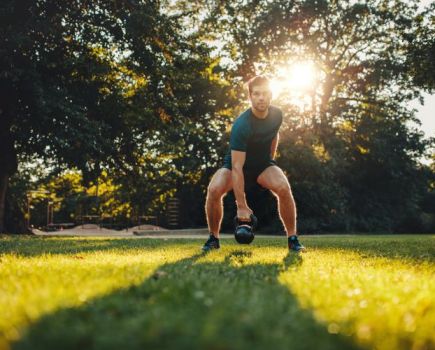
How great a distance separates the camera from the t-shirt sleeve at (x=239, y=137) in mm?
5969

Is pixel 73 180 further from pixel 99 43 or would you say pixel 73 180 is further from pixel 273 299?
pixel 273 299

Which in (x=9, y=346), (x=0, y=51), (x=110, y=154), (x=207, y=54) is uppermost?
(x=207, y=54)

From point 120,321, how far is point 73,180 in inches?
1407

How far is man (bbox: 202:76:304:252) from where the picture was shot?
236 inches

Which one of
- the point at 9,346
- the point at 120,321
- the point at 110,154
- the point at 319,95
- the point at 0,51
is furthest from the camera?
the point at 319,95

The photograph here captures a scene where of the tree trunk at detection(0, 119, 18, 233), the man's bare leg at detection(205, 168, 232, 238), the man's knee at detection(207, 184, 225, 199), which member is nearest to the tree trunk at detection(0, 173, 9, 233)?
the tree trunk at detection(0, 119, 18, 233)

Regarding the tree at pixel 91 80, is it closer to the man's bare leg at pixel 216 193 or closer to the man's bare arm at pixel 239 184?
the man's bare leg at pixel 216 193

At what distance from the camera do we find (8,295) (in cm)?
248

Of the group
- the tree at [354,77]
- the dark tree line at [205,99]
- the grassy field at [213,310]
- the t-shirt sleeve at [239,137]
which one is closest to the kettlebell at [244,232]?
the t-shirt sleeve at [239,137]

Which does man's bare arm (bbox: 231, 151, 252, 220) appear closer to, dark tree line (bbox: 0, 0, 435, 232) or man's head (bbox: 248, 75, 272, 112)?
man's head (bbox: 248, 75, 272, 112)

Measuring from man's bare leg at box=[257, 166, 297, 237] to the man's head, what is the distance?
0.83 metres

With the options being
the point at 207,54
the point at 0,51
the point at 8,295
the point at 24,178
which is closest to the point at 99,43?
the point at 0,51

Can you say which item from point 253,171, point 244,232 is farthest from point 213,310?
point 253,171

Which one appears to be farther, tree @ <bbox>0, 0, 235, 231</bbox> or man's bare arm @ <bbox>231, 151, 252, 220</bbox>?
tree @ <bbox>0, 0, 235, 231</bbox>
